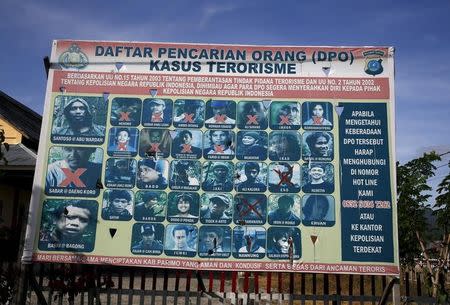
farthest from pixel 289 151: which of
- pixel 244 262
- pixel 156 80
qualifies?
pixel 156 80

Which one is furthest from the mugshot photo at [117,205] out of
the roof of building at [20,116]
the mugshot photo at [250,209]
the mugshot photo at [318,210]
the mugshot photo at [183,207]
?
the roof of building at [20,116]

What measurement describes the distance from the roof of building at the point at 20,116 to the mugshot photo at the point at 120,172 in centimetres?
1083

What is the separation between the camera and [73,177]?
537 centimetres

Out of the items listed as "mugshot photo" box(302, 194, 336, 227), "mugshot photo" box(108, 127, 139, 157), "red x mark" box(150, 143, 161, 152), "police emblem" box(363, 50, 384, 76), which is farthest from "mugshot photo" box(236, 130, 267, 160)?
"police emblem" box(363, 50, 384, 76)

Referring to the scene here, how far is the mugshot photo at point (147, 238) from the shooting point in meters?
5.14

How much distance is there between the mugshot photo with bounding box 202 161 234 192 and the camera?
5242mm

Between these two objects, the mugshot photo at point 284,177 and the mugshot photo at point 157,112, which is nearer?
the mugshot photo at point 284,177

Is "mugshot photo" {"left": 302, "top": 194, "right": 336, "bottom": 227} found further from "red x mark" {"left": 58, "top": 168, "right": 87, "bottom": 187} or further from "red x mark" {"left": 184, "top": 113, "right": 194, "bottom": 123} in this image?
"red x mark" {"left": 58, "top": 168, "right": 87, "bottom": 187}

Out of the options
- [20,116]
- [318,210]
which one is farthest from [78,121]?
[20,116]

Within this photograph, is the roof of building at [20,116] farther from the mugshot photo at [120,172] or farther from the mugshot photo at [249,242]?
the mugshot photo at [249,242]

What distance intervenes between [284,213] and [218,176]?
3.02ft

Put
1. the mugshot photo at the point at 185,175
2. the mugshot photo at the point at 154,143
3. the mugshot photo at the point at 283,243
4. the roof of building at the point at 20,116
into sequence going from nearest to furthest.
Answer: the mugshot photo at the point at 283,243
the mugshot photo at the point at 185,175
the mugshot photo at the point at 154,143
the roof of building at the point at 20,116

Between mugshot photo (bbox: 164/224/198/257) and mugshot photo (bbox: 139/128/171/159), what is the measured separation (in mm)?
933

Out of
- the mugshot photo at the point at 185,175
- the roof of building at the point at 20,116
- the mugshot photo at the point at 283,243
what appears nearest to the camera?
the mugshot photo at the point at 283,243
